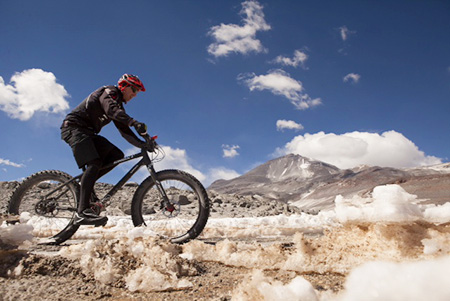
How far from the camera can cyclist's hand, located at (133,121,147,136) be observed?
4293 mm

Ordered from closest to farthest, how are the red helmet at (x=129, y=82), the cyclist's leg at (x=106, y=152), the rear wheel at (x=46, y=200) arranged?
1. the red helmet at (x=129, y=82)
2. the cyclist's leg at (x=106, y=152)
3. the rear wheel at (x=46, y=200)

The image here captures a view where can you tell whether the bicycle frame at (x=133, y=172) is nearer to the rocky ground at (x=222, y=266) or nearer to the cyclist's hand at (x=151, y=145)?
the cyclist's hand at (x=151, y=145)

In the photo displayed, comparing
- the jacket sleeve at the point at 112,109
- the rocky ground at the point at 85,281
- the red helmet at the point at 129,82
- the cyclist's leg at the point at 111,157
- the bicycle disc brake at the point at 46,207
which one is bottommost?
the rocky ground at the point at 85,281

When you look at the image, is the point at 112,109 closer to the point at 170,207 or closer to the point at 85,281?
the point at 170,207

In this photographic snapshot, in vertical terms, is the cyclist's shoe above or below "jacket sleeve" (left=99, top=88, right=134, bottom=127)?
below

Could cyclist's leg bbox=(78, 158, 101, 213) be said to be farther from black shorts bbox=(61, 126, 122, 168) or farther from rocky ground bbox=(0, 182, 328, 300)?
rocky ground bbox=(0, 182, 328, 300)

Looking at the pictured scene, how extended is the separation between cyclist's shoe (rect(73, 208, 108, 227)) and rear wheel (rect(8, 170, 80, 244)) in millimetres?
577

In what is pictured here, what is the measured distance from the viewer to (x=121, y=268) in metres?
1.88

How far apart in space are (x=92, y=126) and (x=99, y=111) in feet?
0.82

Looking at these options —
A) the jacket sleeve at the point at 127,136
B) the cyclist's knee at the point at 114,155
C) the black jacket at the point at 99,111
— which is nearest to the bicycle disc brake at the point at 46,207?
the cyclist's knee at the point at 114,155

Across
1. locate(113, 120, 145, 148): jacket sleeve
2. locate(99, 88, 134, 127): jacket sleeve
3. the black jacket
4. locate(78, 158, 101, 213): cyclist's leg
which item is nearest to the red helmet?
the black jacket

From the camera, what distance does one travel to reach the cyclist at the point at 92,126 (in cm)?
425

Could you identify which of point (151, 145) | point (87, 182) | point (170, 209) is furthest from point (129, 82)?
point (170, 209)

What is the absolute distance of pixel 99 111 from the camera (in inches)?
173
